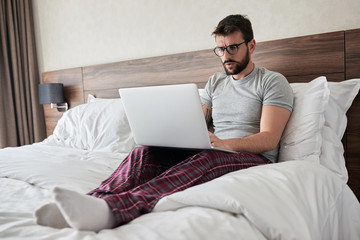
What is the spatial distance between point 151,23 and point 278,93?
135 cm

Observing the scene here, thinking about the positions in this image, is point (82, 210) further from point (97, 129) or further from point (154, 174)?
point (97, 129)

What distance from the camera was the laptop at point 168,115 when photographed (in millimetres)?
1137

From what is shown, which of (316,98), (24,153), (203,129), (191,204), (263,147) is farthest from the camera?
(24,153)

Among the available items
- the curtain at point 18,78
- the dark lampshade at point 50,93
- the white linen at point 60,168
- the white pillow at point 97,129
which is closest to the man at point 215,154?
the white linen at point 60,168

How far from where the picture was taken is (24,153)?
1.89 m

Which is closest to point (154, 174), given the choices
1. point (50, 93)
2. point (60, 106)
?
point (50, 93)

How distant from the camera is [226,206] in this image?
89cm

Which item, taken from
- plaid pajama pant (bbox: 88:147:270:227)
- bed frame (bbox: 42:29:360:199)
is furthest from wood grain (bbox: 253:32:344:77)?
plaid pajama pant (bbox: 88:147:270:227)

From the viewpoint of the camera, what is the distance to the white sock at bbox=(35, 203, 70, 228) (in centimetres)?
82

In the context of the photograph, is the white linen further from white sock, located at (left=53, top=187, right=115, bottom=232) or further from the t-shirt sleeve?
the t-shirt sleeve

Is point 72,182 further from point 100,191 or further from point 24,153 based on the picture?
point 24,153

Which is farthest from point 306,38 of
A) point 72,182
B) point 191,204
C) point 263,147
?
point 72,182

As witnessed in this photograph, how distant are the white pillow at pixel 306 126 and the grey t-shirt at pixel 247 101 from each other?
7 cm

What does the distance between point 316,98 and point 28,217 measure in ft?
4.32
